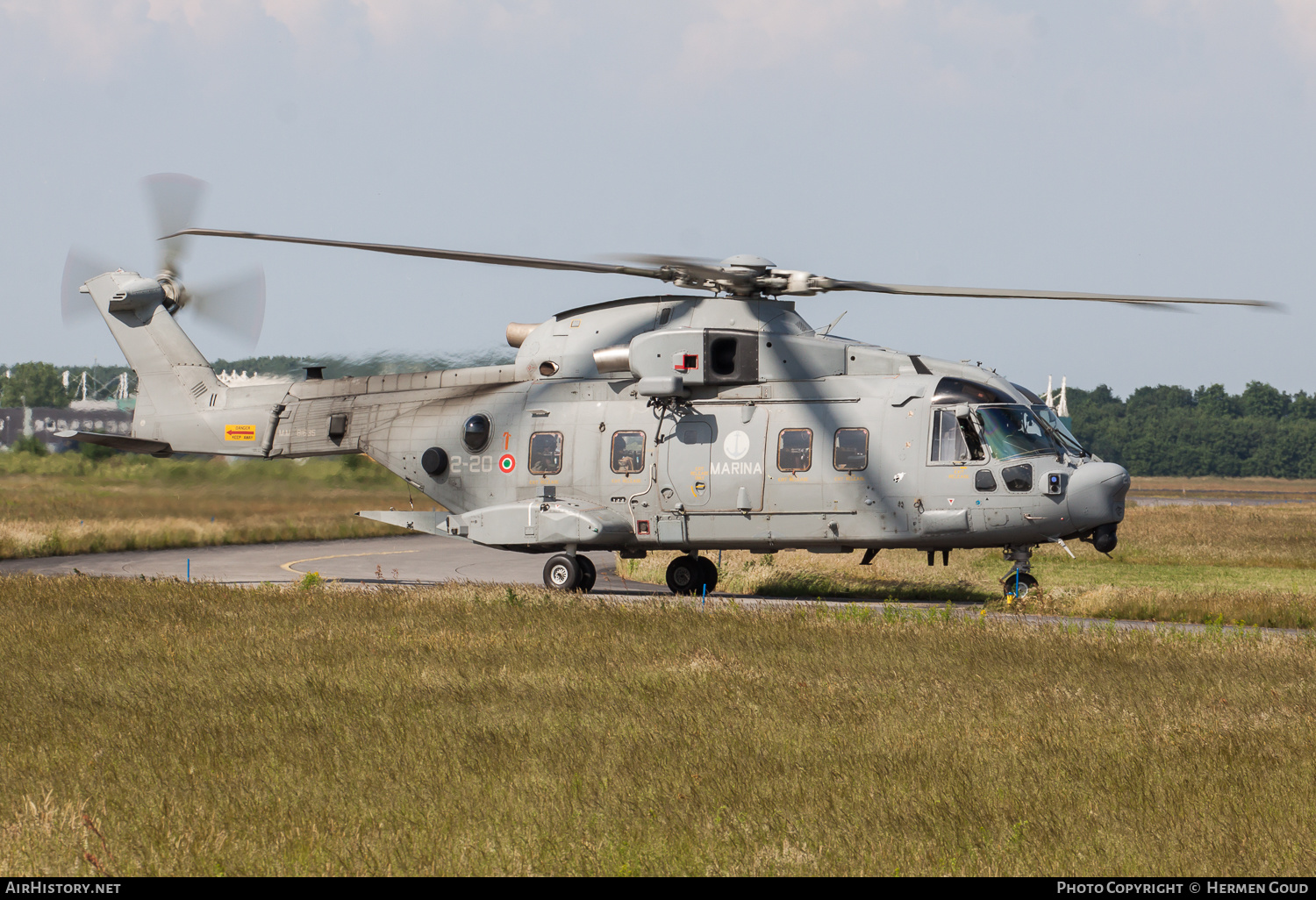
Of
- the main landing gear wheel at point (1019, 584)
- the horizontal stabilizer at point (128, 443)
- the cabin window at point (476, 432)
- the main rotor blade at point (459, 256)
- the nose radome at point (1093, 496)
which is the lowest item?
the main landing gear wheel at point (1019, 584)

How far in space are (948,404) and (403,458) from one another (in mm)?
9470

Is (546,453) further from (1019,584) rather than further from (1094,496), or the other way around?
(1094,496)

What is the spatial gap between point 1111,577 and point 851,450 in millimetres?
9469

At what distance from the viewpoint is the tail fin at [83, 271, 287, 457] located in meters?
23.1

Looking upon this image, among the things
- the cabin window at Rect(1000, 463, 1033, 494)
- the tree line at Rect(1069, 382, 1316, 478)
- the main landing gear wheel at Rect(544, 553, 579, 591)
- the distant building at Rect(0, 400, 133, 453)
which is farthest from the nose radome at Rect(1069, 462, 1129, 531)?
the tree line at Rect(1069, 382, 1316, 478)

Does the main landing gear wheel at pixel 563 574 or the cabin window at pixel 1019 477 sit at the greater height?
the cabin window at pixel 1019 477

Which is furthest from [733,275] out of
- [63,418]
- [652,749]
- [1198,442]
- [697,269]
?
[1198,442]

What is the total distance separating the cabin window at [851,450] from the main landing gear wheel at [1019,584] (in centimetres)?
305

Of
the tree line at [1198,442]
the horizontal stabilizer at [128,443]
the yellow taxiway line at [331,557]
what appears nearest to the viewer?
the horizontal stabilizer at [128,443]

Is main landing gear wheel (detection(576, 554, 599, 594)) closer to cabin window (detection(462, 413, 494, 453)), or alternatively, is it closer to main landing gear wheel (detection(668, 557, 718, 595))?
main landing gear wheel (detection(668, 557, 718, 595))

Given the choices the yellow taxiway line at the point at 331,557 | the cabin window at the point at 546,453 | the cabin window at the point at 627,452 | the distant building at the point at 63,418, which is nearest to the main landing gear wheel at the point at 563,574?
the cabin window at the point at 546,453

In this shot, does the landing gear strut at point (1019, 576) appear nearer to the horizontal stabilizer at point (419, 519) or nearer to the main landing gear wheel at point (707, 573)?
the main landing gear wheel at point (707, 573)

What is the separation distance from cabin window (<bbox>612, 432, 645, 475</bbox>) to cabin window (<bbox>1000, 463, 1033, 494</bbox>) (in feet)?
18.7

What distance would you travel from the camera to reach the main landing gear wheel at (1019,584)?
774 inches
